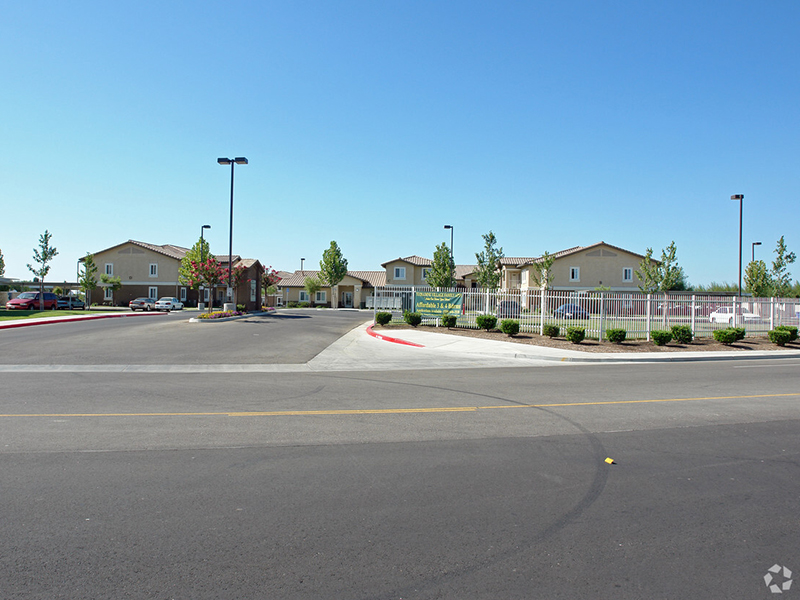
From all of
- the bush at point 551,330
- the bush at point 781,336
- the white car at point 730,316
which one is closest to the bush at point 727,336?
the white car at point 730,316

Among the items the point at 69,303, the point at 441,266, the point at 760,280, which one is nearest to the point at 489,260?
the point at 441,266

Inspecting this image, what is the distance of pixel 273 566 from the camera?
3.45 m

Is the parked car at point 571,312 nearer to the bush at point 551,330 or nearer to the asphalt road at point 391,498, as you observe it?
the bush at point 551,330

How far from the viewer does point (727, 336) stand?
2159 centimetres

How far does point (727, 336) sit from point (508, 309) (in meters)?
9.03

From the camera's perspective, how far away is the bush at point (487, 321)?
78.7 ft

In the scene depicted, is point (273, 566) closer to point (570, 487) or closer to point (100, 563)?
point (100, 563)

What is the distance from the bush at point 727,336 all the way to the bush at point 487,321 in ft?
30.0

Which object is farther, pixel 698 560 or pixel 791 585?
pixel 698 560

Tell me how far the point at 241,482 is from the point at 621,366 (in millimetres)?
13463

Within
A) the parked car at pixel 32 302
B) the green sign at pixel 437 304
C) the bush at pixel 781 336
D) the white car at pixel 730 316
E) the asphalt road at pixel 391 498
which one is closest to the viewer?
the asphalt road at pixel 391 498

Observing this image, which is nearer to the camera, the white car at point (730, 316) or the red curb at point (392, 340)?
the red curb at point (392, 340)

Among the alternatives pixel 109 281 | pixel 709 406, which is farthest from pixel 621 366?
pixel 109 281

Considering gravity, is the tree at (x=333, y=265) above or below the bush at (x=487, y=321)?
above
